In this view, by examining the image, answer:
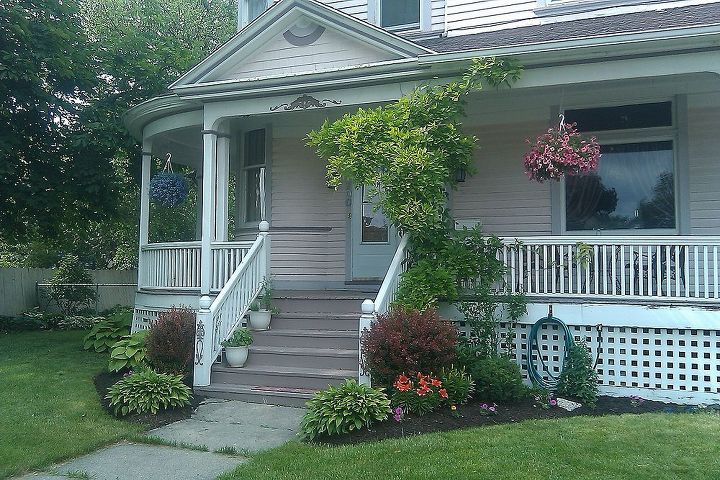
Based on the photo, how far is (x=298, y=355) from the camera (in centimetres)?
817

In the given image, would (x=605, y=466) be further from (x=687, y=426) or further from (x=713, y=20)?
(x=713, y=20)

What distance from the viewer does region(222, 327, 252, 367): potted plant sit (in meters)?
8.16

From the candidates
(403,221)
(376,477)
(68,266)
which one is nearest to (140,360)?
(403,221)

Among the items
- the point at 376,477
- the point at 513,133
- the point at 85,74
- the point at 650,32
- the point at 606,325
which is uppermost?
the point at 85,74

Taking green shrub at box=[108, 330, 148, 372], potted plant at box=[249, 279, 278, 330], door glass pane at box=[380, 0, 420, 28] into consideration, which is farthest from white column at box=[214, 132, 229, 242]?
door glass pane at box=[380, 0, 420, 28]

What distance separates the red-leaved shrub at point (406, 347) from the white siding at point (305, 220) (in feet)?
12.3

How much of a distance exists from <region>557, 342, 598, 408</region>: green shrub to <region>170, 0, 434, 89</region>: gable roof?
13.6 feet

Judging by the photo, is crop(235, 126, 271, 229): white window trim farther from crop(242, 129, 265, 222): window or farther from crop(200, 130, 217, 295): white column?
crop(200, 130, 217, 295): white column

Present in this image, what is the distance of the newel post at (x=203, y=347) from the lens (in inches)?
313

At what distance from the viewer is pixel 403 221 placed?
25.6 ft

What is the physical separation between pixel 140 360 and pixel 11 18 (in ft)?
25.6

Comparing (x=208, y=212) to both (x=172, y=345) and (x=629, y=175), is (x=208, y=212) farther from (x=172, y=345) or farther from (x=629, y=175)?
(x=629, y=175)

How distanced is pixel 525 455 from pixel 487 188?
17.2ft

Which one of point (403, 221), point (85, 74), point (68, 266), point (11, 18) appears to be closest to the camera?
point (403, 221)
